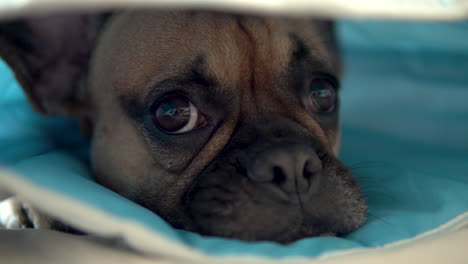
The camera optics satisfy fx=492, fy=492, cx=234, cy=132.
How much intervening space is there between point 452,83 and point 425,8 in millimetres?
1235

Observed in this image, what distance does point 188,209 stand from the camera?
1175 mm

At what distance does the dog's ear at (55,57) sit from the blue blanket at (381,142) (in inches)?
2.5

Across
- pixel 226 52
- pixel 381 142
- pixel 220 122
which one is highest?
pixel 381 142

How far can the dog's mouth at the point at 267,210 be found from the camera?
1079 mm

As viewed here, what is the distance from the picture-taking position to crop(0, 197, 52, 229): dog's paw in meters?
1.31

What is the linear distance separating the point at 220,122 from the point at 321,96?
1.30ft

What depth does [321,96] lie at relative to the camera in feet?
5.13

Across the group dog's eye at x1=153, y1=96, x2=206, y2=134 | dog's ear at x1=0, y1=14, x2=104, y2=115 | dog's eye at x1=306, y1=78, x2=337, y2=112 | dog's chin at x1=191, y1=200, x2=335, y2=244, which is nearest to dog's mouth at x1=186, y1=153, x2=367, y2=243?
dog's chin at x1=191, y1=200, x2=335, y2=244

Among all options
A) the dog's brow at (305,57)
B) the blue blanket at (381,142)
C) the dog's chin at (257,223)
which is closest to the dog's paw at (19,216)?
the blue blanket at (381,142)

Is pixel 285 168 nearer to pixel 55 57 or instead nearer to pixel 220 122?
pixel 220 122

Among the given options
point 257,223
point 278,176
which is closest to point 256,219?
point 257,223

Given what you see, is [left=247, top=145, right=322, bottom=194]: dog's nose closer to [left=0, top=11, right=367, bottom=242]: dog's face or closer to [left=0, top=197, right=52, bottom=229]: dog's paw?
[left=0, top=11, right=367, bottom=242]: dog's face

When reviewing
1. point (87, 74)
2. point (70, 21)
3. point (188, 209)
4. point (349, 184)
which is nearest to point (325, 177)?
point (349, 184)

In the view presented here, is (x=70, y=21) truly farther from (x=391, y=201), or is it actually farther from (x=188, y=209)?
(x=391, y=201)
